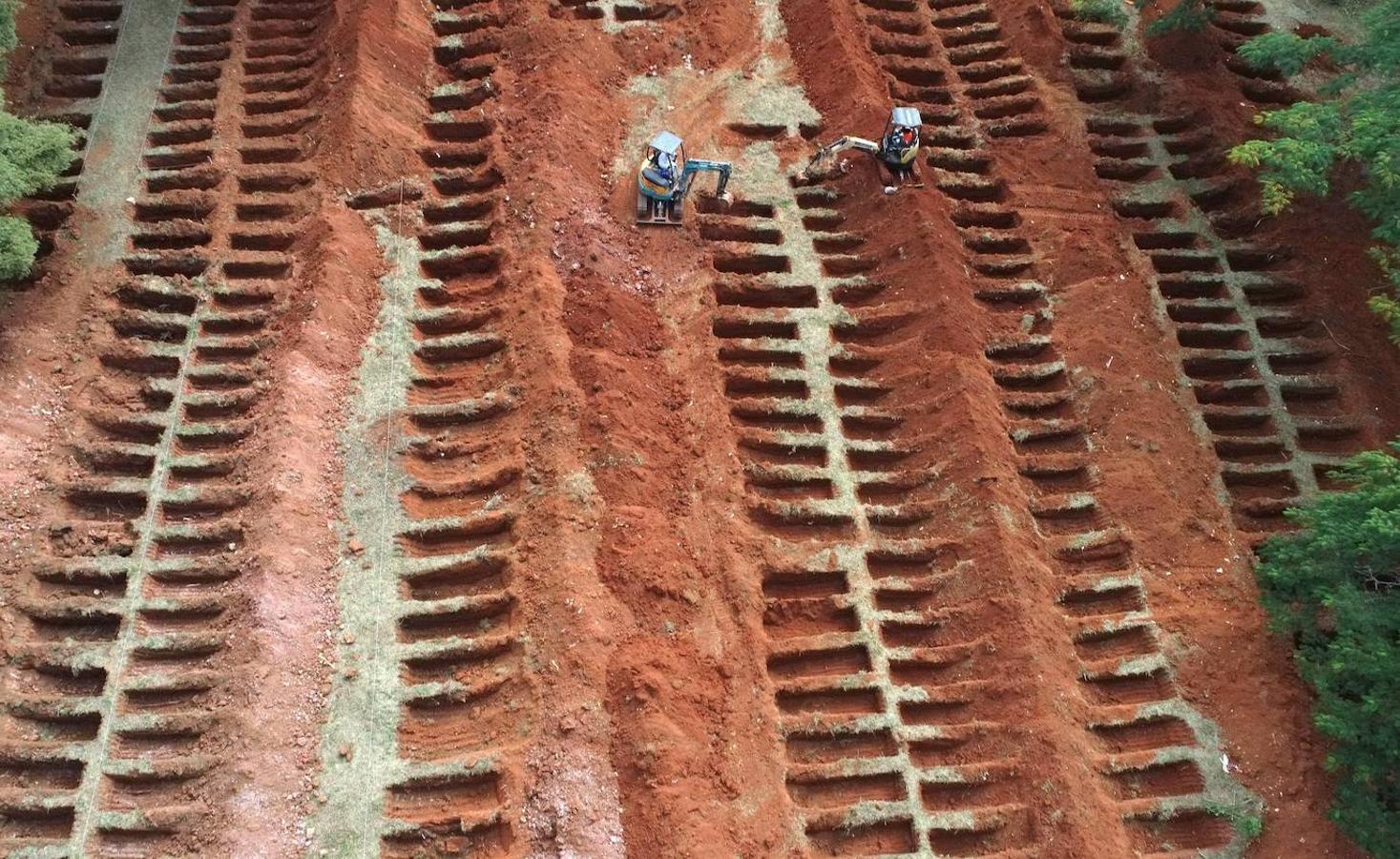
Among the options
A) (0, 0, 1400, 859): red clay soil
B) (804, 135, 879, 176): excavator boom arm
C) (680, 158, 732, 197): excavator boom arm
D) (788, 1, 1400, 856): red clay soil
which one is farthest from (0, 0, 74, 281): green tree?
(788, 1, 1400, 856): red clay soil

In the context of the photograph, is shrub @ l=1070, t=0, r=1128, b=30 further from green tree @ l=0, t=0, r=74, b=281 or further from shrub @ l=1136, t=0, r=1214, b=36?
green tree @ l=0, t=0, r=74, b=281

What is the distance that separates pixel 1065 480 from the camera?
334 inches

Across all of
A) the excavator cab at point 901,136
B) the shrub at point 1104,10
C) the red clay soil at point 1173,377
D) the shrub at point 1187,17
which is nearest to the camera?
the red clay soil at point 1173,377

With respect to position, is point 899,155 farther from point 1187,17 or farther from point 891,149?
point 1187,17

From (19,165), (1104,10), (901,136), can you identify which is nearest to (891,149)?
(901,136)

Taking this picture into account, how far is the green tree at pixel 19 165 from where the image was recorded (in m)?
7.89

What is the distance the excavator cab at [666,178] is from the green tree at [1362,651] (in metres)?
5.99

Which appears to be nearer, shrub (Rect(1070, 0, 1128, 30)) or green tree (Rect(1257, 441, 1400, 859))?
green tree (Rect(1257, 441, 1400, 859))

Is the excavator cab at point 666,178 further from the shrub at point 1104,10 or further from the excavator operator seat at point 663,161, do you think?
the shrub at point 1104,10

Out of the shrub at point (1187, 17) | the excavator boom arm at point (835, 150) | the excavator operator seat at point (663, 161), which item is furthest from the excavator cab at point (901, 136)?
the shrub at point (1187, 17)

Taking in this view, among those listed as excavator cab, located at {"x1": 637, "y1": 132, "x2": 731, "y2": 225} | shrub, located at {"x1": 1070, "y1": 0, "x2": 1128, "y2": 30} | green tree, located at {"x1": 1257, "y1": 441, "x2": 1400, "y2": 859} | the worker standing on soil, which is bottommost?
green tree, located at {"x1": 1257, "y1": 441, "x2": 1400, "y2": 859}

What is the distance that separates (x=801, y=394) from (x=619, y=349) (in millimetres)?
1786

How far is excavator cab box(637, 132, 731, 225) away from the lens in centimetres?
888

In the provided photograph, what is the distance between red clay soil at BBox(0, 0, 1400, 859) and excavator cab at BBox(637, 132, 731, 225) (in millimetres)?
223
